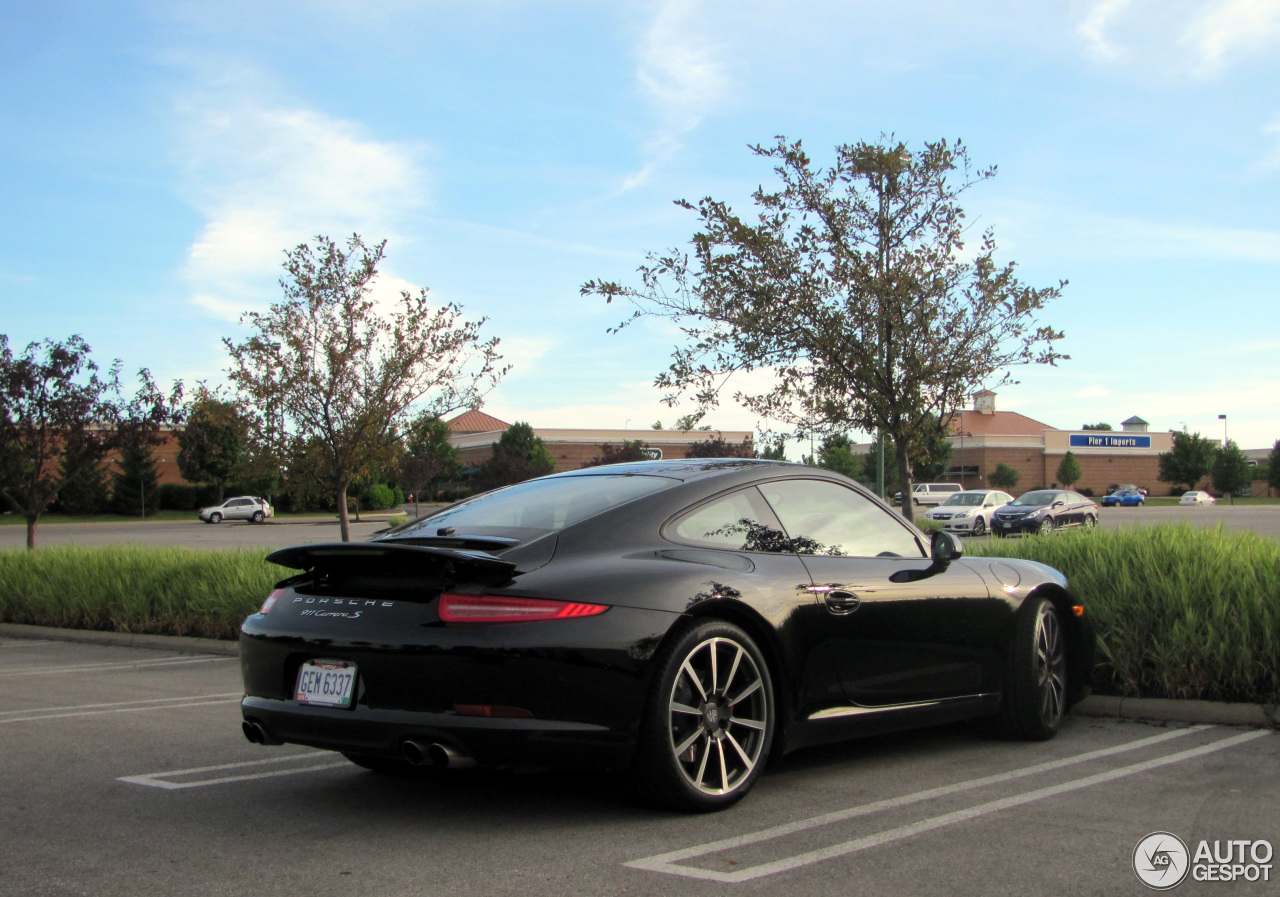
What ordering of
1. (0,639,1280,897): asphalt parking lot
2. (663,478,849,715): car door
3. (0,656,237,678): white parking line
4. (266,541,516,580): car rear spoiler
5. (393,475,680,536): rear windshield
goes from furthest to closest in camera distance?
1. (0,656,237,678): white parking line
2. (393,475,680,536): rear windshield
3. (663,478,849,715): car door
4. (266,541,516,580): car rear spoiler
5. (0,639,1280,897): asphalt parking lot

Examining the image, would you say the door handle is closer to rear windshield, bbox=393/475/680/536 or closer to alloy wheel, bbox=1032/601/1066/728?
rear windshield, bbox=393/475/680/536

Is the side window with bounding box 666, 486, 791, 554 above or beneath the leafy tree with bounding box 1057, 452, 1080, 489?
beneath

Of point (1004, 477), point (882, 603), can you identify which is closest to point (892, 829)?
point (882, 603)

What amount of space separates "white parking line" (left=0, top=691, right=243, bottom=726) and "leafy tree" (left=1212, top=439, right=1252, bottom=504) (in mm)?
90085

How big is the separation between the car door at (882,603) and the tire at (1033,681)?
191 millimetres

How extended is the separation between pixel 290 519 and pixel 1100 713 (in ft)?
184

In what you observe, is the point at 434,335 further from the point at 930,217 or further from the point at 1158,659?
the point at 1158,659

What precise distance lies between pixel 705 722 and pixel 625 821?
1.52 ft

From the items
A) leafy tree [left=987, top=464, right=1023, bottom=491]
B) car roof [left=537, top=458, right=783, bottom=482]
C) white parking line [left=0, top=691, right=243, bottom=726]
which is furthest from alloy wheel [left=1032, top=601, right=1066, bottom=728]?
leafy tree [left=987, top=464, right=1023, bottom=491]

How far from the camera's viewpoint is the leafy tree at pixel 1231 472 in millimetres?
85500

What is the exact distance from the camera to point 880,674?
489 centimetres

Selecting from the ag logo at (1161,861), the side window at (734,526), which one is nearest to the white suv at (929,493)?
the side window at (734,526)

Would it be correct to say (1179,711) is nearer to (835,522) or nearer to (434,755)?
(835,522)

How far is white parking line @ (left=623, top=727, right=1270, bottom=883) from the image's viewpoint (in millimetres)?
3592
